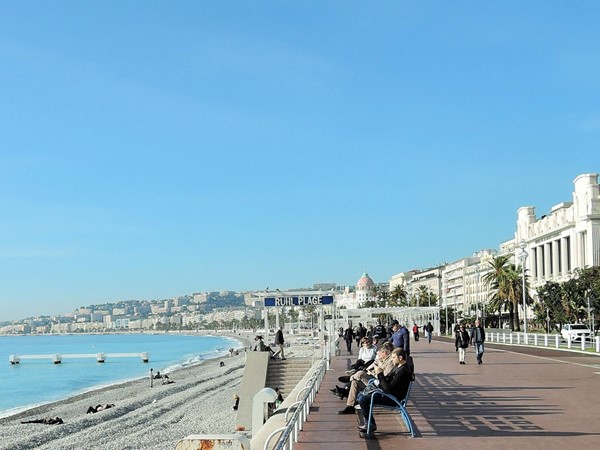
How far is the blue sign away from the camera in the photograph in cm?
2820

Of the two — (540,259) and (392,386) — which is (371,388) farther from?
(540,259)

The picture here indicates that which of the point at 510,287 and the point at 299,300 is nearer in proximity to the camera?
the point at 299,300

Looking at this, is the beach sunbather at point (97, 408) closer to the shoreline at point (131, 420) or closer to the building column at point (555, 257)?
the shoreline at point (131, 420)

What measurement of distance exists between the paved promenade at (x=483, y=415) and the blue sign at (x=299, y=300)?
8.04m

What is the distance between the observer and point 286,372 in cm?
3195

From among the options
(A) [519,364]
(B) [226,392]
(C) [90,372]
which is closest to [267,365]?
(A) [519,364]

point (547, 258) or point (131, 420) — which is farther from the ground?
point (547, 258)

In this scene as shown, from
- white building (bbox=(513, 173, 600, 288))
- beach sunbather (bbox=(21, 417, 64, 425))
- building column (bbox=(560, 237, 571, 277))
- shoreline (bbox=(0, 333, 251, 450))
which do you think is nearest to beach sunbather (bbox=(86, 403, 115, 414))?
shoreline (bbox=(0, 333, 251, 450))

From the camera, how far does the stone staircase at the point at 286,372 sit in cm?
3134

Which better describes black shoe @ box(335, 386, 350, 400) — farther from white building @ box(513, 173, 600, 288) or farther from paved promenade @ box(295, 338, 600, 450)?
white building @ box(513, 173, 600, 288)

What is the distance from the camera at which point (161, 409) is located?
39094mm

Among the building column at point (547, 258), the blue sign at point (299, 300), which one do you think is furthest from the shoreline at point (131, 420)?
the building column at point (547, 258)

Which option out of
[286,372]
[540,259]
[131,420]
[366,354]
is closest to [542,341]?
[286,372]

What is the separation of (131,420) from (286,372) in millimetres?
7825
